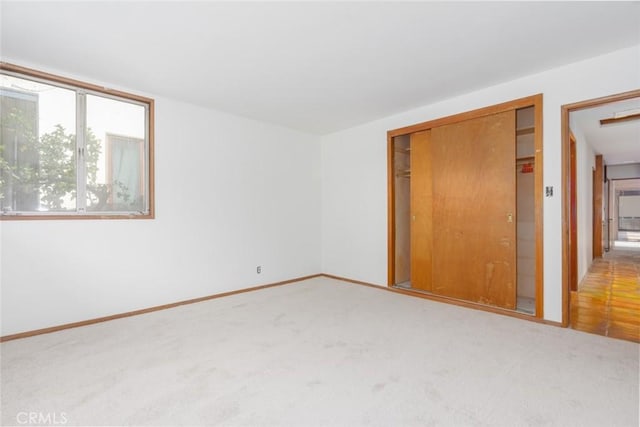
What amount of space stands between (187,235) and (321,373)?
257cm

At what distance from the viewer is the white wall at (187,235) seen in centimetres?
287

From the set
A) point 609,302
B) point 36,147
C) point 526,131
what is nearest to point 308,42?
point 36,147

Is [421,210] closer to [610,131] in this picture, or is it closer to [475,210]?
[475,210]

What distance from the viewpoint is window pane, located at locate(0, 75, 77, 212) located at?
9.08ft

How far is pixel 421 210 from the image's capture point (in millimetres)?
4254

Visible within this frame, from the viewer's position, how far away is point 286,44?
8.32 ft

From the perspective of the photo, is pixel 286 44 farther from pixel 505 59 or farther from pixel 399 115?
pixel 399 115

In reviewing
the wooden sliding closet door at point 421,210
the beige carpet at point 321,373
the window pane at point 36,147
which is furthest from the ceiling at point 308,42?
the beige carpet at point 321,373

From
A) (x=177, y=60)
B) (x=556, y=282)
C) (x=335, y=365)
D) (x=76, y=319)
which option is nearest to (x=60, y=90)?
(x=177, y=60)

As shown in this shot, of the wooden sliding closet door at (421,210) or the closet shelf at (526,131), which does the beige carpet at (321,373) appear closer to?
the wooden sliding closet door at (421,210)

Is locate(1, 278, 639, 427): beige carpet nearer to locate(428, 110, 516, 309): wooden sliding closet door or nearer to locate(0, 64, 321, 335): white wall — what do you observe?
locate(0, 64, 321, 335): white wall

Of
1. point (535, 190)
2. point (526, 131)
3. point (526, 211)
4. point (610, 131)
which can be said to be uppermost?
point (610, 131)

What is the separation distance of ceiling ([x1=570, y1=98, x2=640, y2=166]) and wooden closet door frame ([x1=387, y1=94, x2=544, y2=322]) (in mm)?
665

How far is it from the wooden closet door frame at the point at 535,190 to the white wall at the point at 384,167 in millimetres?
50
